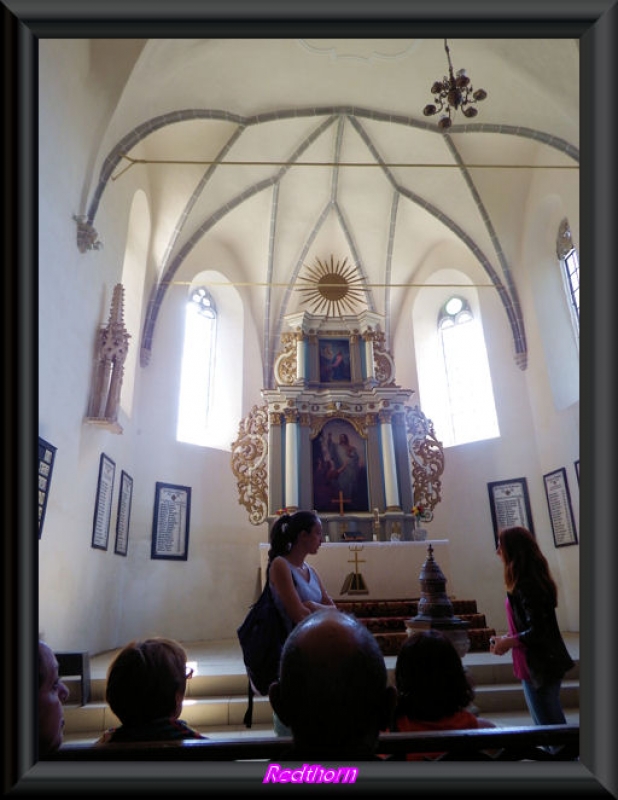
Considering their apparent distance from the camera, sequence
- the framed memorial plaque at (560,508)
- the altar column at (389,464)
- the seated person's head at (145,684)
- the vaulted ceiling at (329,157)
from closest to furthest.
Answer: the seated person's head at (145,684) → the vaulted ceiling at (329,157) → the framed memorial plaque at (560,508) → the altar column at (389,464)

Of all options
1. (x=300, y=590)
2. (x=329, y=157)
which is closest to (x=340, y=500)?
(x=329, y=157)

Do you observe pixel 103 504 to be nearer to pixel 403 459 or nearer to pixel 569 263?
pixel 403 459

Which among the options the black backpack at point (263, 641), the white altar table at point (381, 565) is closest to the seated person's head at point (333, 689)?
the black backpack at point (263, 641)

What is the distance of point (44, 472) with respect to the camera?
544 cm

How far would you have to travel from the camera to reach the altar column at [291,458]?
966 cm

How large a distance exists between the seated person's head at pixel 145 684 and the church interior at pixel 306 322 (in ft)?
15.0

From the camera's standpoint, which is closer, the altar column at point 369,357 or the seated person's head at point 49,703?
the seated person's head at point 49,703

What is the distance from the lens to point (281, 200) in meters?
11.7

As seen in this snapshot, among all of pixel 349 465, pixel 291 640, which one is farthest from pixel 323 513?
pixel 291 640

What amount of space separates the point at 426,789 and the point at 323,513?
9063 millimetres

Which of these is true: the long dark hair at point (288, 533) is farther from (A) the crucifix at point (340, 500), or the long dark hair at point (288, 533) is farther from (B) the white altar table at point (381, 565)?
(A) the crucifix at point (340, 500)

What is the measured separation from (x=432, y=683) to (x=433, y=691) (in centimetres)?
3

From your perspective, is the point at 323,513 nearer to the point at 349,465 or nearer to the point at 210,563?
the point at 349,465

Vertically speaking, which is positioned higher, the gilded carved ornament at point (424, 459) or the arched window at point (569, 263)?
the arched window at point (569, 263)
